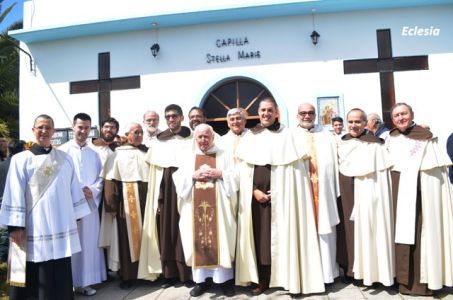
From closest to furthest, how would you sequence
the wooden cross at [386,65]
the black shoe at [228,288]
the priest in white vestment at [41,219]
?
the priest in white vestment at [41,219]
the black shoe at [228,288]
the wooden cross at [386,65]

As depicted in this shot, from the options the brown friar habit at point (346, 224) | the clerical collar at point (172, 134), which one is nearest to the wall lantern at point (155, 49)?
the clerical collar at point (172, 134)

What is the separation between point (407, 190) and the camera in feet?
12.8

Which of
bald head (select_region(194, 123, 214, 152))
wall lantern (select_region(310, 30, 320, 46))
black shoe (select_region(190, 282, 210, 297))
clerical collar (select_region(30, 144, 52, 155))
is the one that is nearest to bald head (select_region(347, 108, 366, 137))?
bald head (select_region(194, 123, 214, 152))

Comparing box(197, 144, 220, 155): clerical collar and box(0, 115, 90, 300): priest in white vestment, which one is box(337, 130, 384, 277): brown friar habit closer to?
box(197, 144, 220, 155): clerical collar

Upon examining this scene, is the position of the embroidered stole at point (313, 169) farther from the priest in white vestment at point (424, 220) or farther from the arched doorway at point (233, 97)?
the arched doorway at point (233, 97)

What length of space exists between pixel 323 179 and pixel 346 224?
0.59 meters

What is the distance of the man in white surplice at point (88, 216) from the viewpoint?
4406 millimetres

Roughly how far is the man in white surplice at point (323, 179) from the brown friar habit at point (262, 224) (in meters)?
0.49

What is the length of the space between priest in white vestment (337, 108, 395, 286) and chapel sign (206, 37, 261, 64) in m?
4.41

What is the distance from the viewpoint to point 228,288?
13.5ft

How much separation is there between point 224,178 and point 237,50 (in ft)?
16.1

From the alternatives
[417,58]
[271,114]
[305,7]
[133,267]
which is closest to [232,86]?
[305,7]

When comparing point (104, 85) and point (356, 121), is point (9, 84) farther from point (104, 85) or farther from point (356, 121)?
point (356, 121)

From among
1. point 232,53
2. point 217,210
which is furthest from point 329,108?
point 217,210
